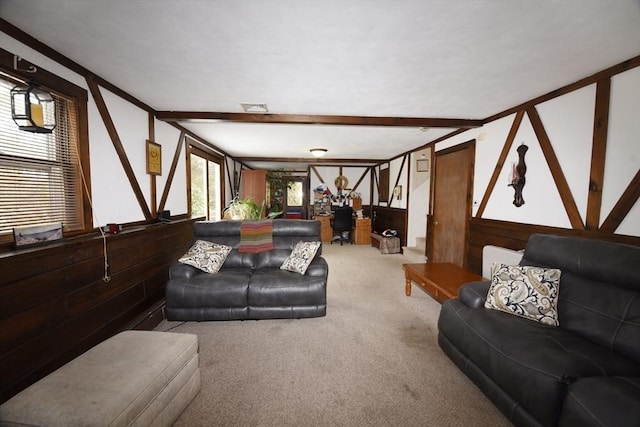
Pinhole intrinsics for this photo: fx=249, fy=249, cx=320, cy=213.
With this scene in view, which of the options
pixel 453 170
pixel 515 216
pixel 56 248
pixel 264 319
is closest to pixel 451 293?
pixel 515 216

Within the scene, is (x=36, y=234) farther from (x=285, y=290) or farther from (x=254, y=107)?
(x=254, y=107)

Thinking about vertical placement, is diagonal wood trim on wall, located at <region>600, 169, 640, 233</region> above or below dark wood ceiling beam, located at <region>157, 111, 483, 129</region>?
below

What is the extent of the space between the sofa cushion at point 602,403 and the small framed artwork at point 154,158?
4.11 meters

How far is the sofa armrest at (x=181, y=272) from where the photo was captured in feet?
8.51

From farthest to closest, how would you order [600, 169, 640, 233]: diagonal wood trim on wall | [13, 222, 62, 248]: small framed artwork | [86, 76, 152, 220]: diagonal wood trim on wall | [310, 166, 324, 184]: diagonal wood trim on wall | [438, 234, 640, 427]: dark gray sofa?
1. [310, 166, 324, 184]: diagonal wood trim on wall
2. [86, 76, 152, 220]: diagonal wood trim on wall
3. [600, 169, 640, 233]: diagonal wood trim on wall
4. [13, 222, 62, 248]: small framed artwork
5. [438, 234, 640, 427]: dark gray sofa

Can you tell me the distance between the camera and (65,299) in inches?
71.2

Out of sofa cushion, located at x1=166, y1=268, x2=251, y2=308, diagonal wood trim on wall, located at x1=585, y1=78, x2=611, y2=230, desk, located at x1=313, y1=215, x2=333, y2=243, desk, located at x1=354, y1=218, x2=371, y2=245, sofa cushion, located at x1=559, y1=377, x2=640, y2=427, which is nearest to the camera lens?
sofa cushion, located at x1=559, y1=377, x2=640, y2=427

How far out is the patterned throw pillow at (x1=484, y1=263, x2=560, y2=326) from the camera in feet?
5.93

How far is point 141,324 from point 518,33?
12.7ft

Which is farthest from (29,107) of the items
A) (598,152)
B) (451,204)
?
(451,204)

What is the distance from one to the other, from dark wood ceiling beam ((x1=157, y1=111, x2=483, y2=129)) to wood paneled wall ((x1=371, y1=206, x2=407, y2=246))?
2.65m

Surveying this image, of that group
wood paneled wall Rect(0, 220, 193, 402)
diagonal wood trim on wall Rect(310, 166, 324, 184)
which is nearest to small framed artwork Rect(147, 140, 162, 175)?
wood paneled wall Rect(0, 220, 193, 402)

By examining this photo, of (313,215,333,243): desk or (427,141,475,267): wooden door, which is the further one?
(313,215,333,243): desk

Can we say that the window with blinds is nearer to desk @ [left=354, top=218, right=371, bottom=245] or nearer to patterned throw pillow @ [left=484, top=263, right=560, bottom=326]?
patterned throw pillow @ [left=484, top=263, right=560, bottom=326]
